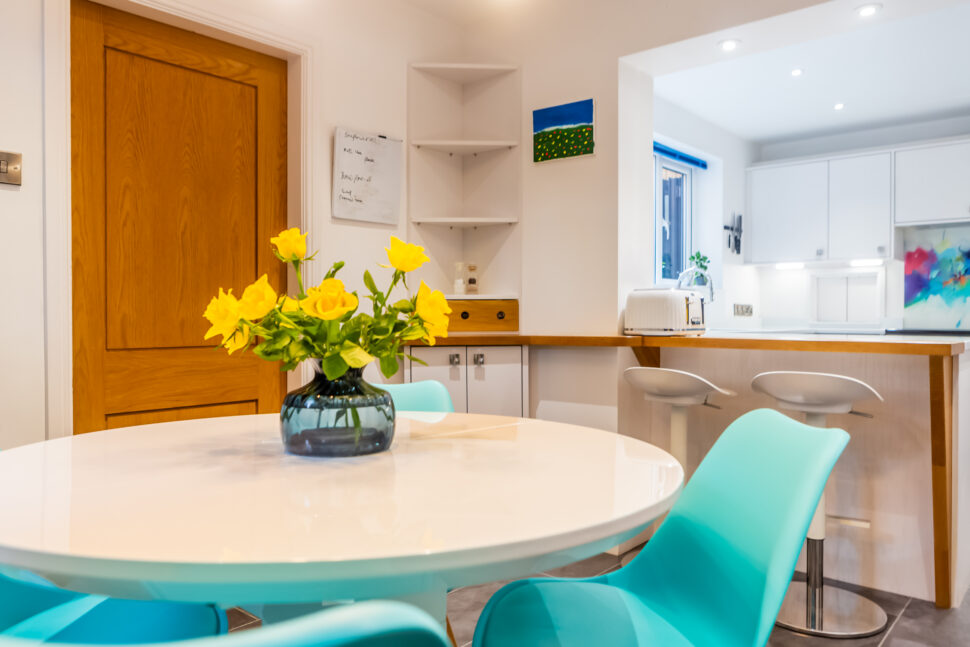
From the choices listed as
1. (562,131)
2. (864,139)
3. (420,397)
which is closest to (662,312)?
(562,131)

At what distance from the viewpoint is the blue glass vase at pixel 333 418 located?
113cm

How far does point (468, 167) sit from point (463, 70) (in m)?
0.47

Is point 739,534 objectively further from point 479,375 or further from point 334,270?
point 479,375

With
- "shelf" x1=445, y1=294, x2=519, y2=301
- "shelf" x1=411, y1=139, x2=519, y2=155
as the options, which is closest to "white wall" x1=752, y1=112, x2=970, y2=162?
"shelf" x1=411, y1=139, x2=519, y2=155

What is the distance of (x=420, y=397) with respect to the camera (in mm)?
1979

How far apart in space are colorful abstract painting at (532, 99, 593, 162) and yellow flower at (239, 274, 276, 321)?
225 centimetres

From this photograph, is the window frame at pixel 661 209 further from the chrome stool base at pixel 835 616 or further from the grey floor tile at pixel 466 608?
the grey floor tile at pixel 466 608

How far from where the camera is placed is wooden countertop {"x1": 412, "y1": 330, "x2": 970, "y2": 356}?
7.23 ft

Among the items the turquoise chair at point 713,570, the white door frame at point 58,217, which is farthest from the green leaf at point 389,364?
the white door frame at point 58,217

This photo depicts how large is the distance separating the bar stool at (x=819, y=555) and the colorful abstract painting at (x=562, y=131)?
1340 millimetres

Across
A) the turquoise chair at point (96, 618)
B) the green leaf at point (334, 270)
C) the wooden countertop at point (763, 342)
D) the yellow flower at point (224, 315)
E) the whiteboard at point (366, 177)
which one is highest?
the whiteboard at point (366, 177)

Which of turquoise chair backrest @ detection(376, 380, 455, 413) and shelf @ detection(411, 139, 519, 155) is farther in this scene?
shelf @ detection(411, 139, 519, 155)

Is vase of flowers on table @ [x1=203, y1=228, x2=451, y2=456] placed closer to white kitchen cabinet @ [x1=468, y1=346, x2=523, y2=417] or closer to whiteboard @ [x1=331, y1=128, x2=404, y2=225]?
whiteboard @ [x1=331, y1=128, x2=404, y2=225]

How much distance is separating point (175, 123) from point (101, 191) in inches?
15.5
